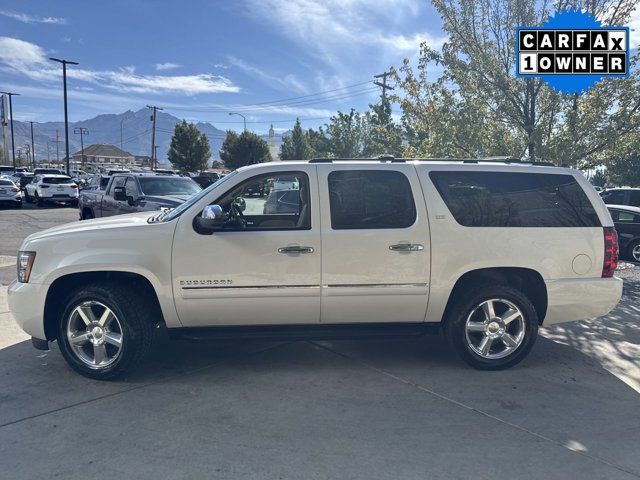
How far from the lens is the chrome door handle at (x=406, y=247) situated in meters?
4.13

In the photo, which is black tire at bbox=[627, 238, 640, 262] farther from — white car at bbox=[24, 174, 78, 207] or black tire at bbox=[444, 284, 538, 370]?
white car at bbox=[24, 174, 78, 207]

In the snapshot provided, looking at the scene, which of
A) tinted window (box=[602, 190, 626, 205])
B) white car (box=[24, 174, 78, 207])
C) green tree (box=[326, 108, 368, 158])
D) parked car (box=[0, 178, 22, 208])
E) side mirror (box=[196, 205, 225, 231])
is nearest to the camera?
side mirror (box=[196, 205, 225, 231])

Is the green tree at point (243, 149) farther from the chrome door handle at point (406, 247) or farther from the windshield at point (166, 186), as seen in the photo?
the chrome door handle at point (406, 247)

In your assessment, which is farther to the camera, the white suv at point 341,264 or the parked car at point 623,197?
the parked car at point 623,197

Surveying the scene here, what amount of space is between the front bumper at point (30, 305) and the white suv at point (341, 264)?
0.01m

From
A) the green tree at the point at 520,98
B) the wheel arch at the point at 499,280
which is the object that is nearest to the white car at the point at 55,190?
the green tree at the point at 520,98

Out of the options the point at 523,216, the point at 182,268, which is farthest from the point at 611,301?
the point at 182,268

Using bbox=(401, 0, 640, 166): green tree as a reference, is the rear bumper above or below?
below

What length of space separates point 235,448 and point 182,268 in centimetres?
154

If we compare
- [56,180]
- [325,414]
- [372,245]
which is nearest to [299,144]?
[56,180]

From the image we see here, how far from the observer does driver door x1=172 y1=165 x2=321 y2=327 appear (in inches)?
158

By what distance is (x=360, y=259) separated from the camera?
4113mm

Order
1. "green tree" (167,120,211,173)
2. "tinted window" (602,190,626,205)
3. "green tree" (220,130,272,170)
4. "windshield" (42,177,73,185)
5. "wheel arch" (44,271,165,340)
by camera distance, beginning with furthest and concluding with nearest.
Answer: "green tree" (220,130,272,170) → "green tree" (167,120,211,173) → "windshield" (42,177,73,185) → "tinted window" (602,190,626,205) → "wheel arch" (44,271,165,340)

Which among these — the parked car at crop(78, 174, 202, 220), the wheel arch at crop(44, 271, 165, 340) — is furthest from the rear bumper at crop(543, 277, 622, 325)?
the parked car at crop(78, 174, 202, 220)
